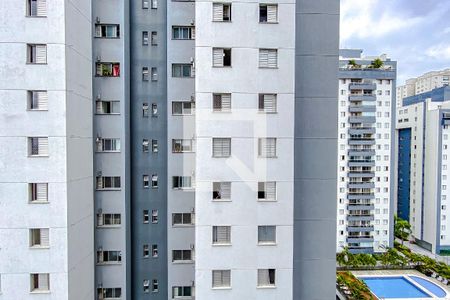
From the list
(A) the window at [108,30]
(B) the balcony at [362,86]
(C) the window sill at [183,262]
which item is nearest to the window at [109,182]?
(C) the window sill at [183,262]

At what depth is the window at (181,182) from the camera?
28.9 ft

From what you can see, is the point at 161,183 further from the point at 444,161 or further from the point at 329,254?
the point at 444,161

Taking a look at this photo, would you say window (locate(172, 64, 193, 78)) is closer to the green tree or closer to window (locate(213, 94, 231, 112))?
window (locate(213, 94, 231, 112))

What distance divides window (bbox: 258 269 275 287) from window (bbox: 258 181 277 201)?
6.46 feet

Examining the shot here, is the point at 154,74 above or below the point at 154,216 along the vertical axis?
above

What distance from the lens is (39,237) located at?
7164mm

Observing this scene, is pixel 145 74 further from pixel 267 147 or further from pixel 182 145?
pixel 267 147

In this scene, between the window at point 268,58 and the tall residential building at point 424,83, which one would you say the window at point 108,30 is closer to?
the window at point 268,58

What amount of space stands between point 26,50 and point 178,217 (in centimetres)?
633

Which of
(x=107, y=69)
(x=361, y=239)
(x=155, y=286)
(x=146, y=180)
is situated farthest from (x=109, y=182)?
(x=361, y=239)

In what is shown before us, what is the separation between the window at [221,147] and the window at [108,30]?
5071mm

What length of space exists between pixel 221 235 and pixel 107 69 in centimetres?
639

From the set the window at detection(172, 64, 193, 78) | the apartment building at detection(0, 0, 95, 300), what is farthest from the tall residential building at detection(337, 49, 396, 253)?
the apartment building at detection(0, 0, 95, 300)

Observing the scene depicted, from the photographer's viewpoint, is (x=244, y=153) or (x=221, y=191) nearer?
(x=244, y=153)
